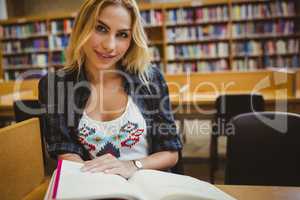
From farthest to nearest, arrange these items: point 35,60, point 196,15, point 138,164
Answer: point 35,60
point 196,15
point 138,164

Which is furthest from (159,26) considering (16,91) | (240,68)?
(16,91)

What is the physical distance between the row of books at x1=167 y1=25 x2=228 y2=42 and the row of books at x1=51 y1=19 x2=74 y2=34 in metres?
2.11

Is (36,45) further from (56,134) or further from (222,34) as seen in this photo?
(56,134)

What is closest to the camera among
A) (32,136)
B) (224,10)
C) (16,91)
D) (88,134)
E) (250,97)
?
(32,136)

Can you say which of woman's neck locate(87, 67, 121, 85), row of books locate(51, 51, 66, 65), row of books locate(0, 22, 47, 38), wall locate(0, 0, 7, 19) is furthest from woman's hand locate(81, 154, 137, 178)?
wall locate(0, 0, 7, 19)

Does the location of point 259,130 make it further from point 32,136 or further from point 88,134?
point 32,136

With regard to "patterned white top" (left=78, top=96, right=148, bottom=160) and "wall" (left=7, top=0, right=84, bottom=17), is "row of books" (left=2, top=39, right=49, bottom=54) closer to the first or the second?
"wall" (left=7, top=0, right=84, bottom=17)

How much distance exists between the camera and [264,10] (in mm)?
5711

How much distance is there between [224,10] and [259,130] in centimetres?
485

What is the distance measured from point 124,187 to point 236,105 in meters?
2.14

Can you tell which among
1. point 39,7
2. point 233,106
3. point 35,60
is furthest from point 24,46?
point 233,106

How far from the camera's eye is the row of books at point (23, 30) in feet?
22.0

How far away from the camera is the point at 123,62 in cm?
134

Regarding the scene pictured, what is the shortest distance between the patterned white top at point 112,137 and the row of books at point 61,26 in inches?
225
